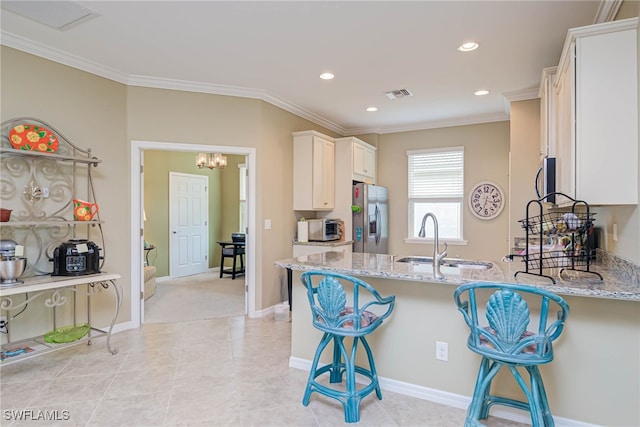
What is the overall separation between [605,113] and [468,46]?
57.7 inches

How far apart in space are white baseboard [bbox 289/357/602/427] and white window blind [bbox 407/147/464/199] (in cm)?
385

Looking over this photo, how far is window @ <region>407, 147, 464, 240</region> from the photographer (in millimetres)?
5723

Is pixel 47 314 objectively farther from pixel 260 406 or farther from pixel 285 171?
pixel 285 171

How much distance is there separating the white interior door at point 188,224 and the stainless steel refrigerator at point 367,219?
139 inches

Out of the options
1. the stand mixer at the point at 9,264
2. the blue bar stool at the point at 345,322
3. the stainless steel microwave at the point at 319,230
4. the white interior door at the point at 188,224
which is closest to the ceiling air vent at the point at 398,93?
the stainless steel microwave at the point at 319,230

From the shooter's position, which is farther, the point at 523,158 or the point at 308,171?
the point at 308,171

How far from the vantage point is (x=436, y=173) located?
5887mm

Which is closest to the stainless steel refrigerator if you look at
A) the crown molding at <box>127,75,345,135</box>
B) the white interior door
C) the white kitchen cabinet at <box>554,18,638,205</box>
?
the crown molding at <box>127,75,345,135</box>

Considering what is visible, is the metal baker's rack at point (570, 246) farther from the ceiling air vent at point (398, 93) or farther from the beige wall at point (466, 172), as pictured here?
the beige wall at point (466, 172)

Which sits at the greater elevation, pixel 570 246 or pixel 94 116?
pixel 94 116

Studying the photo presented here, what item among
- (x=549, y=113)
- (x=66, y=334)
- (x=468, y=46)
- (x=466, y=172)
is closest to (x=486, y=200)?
(x=466, y=172)

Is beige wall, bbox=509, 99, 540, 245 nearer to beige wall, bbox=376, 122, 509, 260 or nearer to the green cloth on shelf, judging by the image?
beige wall, bbox=376, 122, 509, 260

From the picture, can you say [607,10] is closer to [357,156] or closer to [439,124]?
[439,124]

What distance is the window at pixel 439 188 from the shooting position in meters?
5.72
